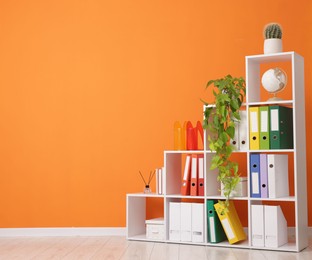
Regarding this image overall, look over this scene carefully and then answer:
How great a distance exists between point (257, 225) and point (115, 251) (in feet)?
3.49

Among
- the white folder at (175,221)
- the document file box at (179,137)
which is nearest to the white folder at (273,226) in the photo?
the white folder at (175,221)

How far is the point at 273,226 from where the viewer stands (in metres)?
4.13

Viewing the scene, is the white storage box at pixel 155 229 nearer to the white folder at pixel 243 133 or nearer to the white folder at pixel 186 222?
the white folder at pixel 186 222

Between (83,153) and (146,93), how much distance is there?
781 millimetres

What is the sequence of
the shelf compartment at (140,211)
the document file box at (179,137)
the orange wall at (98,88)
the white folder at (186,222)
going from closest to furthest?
the white folder at (186,222), the document file box at (179,137), the shelf compartment at (140,211), the orange wall at (98,88)

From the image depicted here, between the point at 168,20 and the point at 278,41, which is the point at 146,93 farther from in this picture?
the point at 278,41

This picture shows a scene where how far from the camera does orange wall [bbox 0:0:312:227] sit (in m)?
5.00

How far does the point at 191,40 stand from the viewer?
5.03 metres

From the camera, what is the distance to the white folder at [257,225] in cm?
417

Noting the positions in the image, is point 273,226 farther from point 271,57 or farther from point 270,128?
point 271,57

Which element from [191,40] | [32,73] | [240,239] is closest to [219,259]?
[240,239]

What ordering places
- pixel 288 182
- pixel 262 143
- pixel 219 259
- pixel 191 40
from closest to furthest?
1. pixel 219 259
2. pixel 262 143
3. pixel 288 182
4. pixel 191 40

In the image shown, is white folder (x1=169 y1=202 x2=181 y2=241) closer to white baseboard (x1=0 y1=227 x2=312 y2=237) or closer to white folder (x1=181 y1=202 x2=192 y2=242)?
white folder (x1=181 y1=202 x2=192 y2=242)

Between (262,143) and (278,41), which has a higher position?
(278,41)
